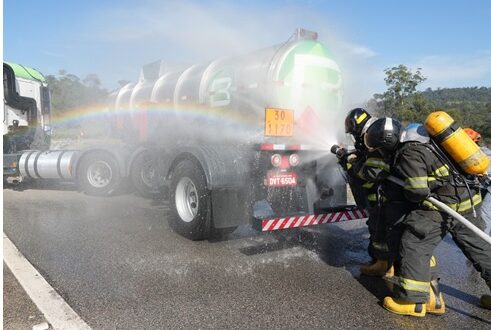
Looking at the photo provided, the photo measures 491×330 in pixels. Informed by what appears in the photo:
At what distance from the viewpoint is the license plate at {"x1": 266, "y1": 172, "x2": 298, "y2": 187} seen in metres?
4.82

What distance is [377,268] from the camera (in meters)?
4.22

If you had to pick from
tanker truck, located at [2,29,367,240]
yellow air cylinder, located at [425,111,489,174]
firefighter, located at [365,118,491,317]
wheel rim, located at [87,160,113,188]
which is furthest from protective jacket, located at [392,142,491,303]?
wheel rim, located at [87,160,113,188]

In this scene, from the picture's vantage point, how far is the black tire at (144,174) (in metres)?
7.86

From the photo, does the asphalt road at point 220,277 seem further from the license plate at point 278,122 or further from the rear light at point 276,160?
the license plate at point 278,122

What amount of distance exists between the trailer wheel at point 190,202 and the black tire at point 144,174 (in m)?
2.45

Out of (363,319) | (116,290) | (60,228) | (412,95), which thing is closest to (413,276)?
(363,319)

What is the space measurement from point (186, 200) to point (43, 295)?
233 centimetres

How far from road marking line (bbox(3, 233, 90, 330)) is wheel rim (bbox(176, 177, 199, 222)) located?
6.30 feet

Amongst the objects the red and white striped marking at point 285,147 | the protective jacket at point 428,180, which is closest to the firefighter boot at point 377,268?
the protective jacket at point 428,180

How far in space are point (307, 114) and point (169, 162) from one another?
2079 millimetres

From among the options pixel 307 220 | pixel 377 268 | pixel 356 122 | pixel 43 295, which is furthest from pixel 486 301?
pixel 43 295

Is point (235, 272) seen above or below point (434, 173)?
below

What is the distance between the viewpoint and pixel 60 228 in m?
5.78

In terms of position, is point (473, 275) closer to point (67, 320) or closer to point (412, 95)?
point (67, 320)
